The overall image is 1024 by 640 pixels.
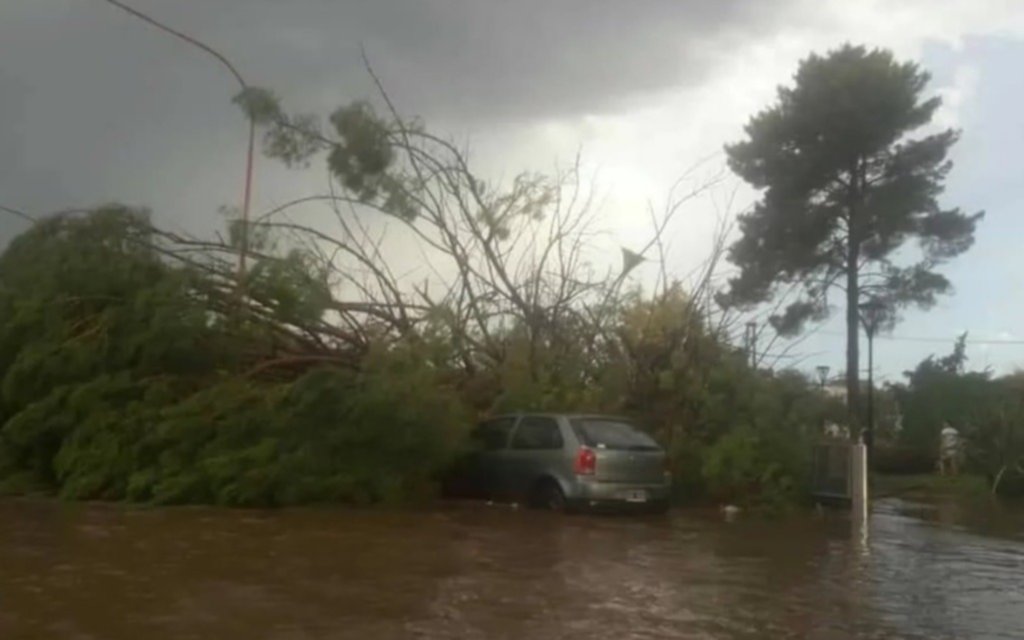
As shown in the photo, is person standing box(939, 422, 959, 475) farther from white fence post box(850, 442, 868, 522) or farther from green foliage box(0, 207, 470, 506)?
green foliage box(0, 207, 470, 506)

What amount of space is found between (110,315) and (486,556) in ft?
28.8

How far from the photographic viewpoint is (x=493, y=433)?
21391 mm

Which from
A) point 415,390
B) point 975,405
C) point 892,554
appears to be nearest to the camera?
point 892,554

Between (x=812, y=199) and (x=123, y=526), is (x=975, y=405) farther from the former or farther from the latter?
(x=123, y=526)

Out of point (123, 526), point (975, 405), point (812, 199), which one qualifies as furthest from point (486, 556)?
point (812, 199)

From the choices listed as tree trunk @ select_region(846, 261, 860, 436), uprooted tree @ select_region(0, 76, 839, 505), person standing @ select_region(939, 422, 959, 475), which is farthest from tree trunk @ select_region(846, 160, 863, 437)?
uprooted tree @ select_region(0, 76, 839, 505)

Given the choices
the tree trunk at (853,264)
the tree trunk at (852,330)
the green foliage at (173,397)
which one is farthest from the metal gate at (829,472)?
the tree trunk at (853,264)

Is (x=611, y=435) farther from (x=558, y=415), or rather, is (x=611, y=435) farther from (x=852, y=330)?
(x=852, y=330)

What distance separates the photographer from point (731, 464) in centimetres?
2175

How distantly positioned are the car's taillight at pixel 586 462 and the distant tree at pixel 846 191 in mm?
21911

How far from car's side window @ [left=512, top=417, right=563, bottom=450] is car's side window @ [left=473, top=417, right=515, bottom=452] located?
302 mm

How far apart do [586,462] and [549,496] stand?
37.8 inches

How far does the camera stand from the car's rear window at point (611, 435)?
19.5 meters

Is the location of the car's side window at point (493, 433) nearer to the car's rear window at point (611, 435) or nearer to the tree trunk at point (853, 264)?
the car's rear window at point (611, 435)
